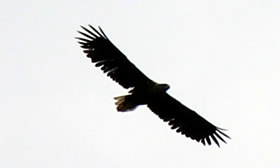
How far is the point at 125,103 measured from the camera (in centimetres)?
3086

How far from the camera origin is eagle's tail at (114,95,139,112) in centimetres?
3084

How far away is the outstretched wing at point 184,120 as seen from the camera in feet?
105

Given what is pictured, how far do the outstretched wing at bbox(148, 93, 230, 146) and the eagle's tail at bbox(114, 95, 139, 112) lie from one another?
3.04ft

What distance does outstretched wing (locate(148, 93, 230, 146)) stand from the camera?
105 feet

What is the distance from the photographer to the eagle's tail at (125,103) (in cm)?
3084

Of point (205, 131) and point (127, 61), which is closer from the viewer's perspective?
point (127, 61)

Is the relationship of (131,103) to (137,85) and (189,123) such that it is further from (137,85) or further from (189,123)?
(189,123)

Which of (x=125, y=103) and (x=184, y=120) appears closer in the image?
(x=125, y=103)

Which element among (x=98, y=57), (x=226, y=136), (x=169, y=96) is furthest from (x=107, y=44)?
(x=226, y=136)

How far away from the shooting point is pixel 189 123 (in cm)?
3284

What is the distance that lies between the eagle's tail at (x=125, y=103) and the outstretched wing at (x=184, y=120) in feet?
3.04

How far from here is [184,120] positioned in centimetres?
3275

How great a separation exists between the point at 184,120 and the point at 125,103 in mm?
2608

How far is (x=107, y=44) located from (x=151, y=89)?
1.76 meters
